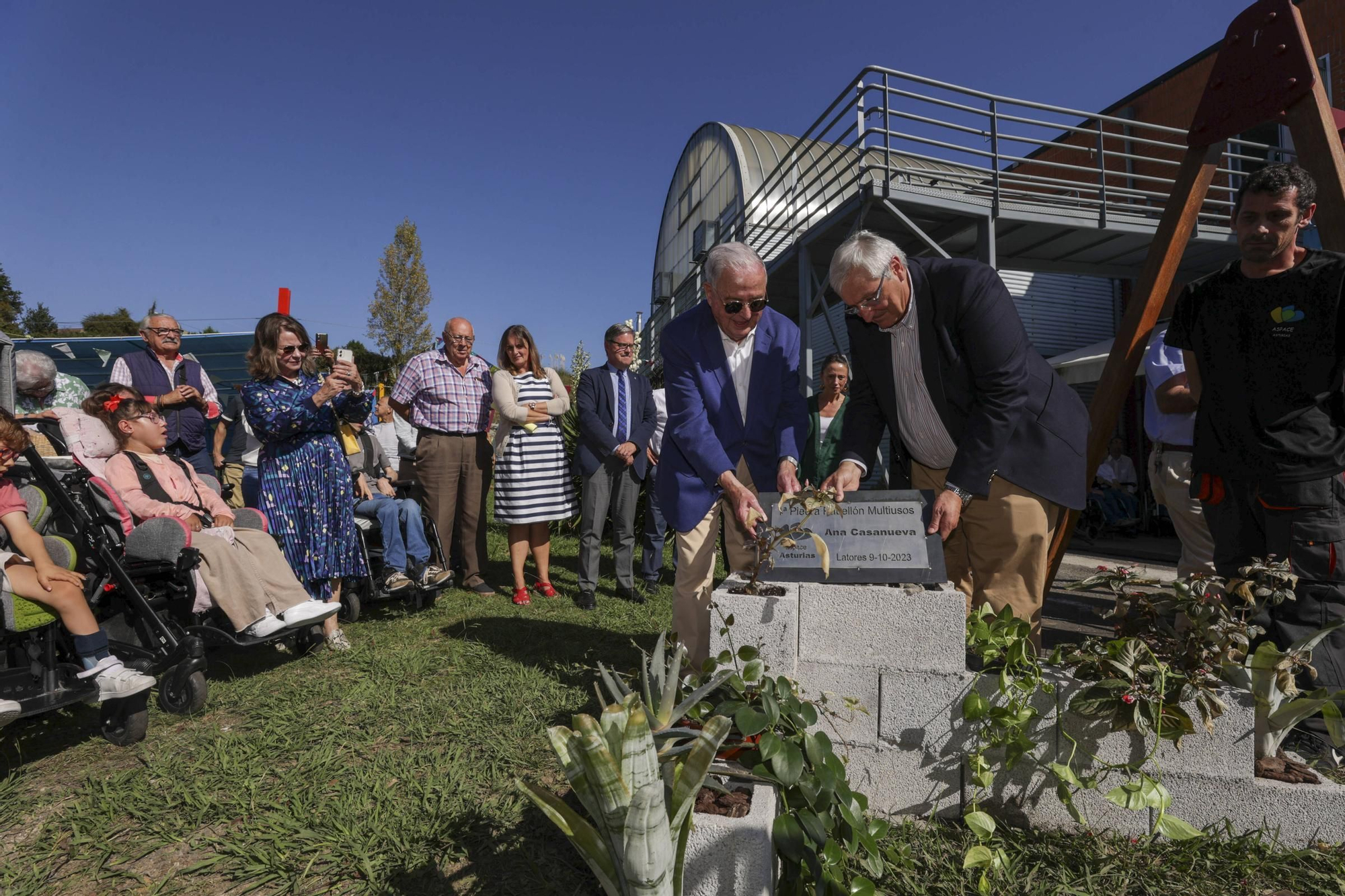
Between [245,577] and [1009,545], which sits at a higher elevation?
[1009,545]

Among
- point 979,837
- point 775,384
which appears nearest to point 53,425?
point 775,384

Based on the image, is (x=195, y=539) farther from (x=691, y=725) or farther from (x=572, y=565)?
(x=572, y=565)

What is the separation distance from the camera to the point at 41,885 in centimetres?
194

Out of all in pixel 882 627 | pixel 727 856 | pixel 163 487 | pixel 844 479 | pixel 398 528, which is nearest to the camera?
pixel 727 856

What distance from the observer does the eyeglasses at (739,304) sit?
2783 millimetres

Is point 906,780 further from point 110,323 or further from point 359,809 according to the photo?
point 110,323

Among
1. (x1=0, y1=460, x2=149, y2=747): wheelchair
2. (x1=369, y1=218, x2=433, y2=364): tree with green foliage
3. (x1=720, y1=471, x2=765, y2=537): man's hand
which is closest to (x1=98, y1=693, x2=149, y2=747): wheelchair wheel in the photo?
(x1=0, y1=460, x2=149, y2=747): wheelchair

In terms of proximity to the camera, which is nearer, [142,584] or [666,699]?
[666,699]

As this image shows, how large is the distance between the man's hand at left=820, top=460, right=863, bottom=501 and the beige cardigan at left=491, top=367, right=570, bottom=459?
3168 mm

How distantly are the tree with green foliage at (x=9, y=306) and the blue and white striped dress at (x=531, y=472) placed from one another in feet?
120

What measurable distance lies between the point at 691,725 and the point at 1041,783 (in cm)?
104

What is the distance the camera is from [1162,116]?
43.0ft

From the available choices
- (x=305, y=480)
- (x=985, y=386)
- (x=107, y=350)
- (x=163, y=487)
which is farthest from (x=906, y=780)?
(x=107, y=350)

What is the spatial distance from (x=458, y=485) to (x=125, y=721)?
2916 millimetres
